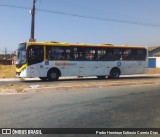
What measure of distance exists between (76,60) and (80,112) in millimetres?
16565

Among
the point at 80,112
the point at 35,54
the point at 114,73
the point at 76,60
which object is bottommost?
the point at 80,112

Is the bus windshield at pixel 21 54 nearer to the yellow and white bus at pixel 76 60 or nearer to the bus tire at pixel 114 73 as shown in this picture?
the yellow and white bus at pixel 76 60

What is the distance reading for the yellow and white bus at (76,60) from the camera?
25391 mm

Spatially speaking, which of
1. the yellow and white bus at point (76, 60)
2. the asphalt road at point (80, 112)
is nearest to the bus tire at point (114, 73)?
the yellow and white bus at point (76, 60)

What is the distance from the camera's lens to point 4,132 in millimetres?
8172

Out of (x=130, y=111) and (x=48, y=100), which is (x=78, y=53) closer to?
(x=48, y=100)

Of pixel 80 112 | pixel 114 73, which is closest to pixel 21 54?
pixel 114 73

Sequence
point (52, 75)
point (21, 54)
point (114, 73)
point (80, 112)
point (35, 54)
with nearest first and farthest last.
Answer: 1. point (80, 112)
2. point (35, 54)
3. point (21, 54)
4. point (52, 75)
5. point (114, 73)

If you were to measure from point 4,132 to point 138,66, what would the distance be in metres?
24.0

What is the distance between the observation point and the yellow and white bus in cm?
2539

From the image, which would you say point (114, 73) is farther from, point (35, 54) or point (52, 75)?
point (35, 54)

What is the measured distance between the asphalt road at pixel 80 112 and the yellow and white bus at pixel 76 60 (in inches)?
418

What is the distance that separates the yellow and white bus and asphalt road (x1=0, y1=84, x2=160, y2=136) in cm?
1062

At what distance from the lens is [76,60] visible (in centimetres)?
2753
